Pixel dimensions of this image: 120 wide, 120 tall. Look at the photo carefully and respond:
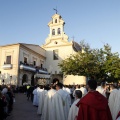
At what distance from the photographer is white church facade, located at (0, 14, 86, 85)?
3678cm

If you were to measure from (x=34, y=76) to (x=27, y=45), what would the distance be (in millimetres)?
6185

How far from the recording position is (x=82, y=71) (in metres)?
30.5

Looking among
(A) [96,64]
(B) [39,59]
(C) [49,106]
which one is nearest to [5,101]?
(C) [49,106]

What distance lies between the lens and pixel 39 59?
145 ft

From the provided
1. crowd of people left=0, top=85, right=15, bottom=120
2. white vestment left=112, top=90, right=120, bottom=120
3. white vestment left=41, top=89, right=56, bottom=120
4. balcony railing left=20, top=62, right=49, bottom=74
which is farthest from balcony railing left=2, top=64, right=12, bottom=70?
white vestment left=112, top=90, right=120, bottom=120

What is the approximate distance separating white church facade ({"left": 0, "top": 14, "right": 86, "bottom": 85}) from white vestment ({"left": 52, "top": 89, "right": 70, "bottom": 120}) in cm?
2585

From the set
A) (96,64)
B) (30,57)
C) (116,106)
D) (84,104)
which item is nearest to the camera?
(84,104)

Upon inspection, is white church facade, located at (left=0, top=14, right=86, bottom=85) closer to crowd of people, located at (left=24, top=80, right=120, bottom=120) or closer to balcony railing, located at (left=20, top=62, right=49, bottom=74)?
balcony railing, located at (left=20, top=62, right=49, bottom=74)

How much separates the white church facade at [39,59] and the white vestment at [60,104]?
25848 mm

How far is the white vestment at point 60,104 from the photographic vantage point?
863cm

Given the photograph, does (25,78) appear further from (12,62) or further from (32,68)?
(12,62)

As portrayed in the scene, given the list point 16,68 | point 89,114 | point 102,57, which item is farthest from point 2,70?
point 89,114

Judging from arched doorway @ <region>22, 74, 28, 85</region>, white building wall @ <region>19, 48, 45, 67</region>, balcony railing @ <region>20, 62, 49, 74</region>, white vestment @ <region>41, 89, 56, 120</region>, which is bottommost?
white vestment @ <region>41, 89, 56, 120</region>

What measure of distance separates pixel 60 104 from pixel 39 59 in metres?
35.9
